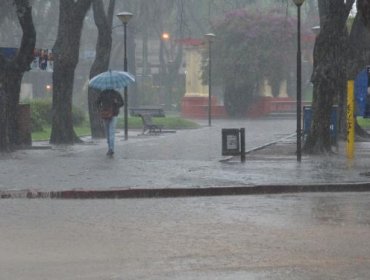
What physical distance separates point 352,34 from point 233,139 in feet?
33.7

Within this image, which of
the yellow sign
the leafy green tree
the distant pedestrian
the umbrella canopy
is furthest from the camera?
the leafy green tree

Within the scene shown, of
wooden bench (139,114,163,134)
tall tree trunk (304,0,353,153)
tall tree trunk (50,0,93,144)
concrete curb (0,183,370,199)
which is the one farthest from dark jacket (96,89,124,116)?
wooden bench (139,114,163,134)

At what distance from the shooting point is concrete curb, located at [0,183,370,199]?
13523 millimetres

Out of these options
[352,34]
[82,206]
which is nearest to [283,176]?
[82,206]

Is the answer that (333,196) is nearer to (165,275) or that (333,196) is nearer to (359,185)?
(359,185)

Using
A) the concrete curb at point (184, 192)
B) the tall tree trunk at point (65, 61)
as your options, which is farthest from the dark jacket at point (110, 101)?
the concrete curb at point (184, 192)

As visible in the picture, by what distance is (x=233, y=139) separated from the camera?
64.1ft

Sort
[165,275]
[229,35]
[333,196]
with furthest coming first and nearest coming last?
[229,35], [333,196], [165,275]

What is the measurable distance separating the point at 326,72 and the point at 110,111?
5372 mm

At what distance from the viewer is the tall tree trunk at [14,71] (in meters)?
20.7

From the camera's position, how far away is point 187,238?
9578 mm

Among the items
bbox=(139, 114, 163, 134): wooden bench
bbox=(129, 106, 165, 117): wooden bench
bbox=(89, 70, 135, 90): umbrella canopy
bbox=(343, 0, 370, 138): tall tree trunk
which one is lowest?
bbox=(139, 114, 163, 134): wooden bench

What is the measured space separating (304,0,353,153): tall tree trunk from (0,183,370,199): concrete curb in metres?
5.92

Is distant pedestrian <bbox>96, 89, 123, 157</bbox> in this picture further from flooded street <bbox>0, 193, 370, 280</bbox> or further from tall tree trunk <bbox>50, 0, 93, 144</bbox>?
flooded street <bbox>0, 193, 370, 280</bbox>
